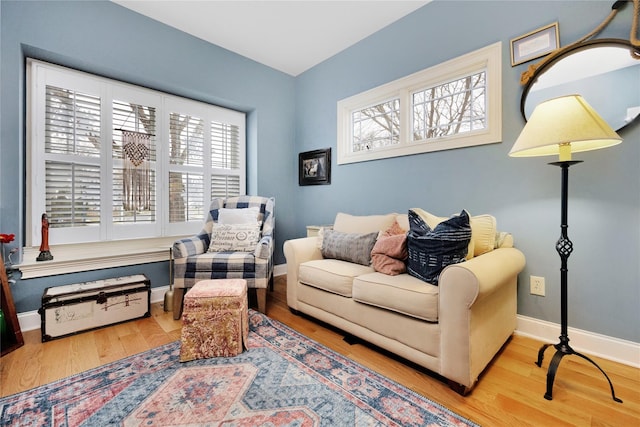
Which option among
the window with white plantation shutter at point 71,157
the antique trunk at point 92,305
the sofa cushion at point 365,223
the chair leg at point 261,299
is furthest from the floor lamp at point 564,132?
the window with white plantation shutter at point 71,157

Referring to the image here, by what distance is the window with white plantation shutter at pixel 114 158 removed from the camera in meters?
2.26

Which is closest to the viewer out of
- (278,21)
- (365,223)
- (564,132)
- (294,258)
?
(564,132)

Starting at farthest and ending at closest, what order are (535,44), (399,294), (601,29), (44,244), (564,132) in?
1. (44,244)
2. (535,44)
3. (601,29)
4. (399,294)
5. (564,132)

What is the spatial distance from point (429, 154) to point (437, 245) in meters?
1.18

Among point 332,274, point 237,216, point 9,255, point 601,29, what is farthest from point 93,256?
point 601,29

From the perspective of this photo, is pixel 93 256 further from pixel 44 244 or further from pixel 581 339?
pixel 581 339

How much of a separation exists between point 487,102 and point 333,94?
1778 millimetres

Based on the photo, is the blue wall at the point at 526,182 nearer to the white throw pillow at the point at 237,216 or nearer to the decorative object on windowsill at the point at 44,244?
the white throw pillow at the point at 237,216

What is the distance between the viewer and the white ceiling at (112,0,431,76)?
2484mm

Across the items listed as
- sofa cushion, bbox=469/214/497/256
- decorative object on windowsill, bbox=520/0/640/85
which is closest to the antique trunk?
sofa cushion, bbox=469/214/497/256

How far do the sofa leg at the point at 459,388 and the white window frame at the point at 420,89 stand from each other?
67.3 inches

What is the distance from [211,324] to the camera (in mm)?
1670

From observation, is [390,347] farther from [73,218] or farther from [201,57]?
[201,57]

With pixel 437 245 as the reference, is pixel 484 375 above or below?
below
